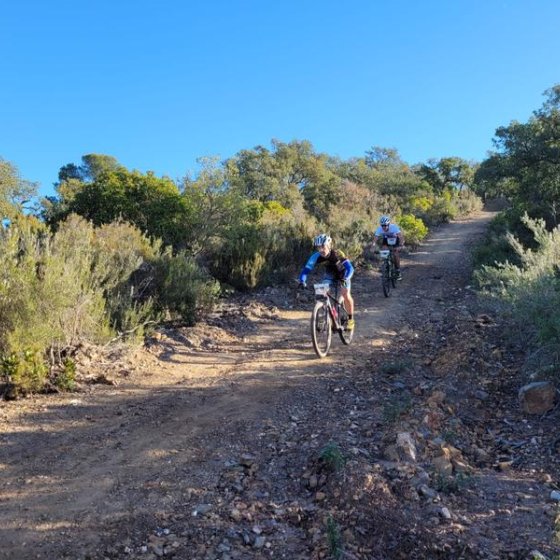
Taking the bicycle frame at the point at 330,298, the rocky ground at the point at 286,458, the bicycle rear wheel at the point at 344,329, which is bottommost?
the rocky ground at the point at 286,458

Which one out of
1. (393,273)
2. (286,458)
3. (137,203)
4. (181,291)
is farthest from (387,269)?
(286,458)

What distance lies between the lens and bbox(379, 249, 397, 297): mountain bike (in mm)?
11727

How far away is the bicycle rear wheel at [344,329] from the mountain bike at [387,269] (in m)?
3.74

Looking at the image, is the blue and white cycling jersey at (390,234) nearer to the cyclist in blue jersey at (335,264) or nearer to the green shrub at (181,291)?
the cyclist in blue jersey at (335,264)

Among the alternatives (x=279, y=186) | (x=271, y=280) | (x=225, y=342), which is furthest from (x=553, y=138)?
(x=279, y=186)

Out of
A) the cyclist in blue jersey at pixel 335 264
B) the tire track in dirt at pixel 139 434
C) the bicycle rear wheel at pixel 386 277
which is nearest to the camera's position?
the tire track in dirt at pixel 139 434

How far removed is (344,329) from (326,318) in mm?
581

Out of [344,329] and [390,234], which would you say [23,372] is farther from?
[390,234]

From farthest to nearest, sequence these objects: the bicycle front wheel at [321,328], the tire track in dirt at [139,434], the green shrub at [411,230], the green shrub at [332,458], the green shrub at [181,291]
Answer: the green shrub at [411,230], the green shrub at [181,291], the bicycle front wheel at [321,328], the green shrub at [332,458], the tire track in dirt at [139,434]

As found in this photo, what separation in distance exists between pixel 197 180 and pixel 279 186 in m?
20.0

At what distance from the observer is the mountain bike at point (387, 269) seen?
11.7 m

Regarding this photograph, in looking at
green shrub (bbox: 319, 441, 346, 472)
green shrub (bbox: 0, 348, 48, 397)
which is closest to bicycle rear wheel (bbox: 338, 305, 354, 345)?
green shrub (bbox: 319, 441, 346, 472)

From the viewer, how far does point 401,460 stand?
4047mm

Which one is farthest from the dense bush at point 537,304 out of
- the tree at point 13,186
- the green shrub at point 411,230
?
the tree at point 13,186
